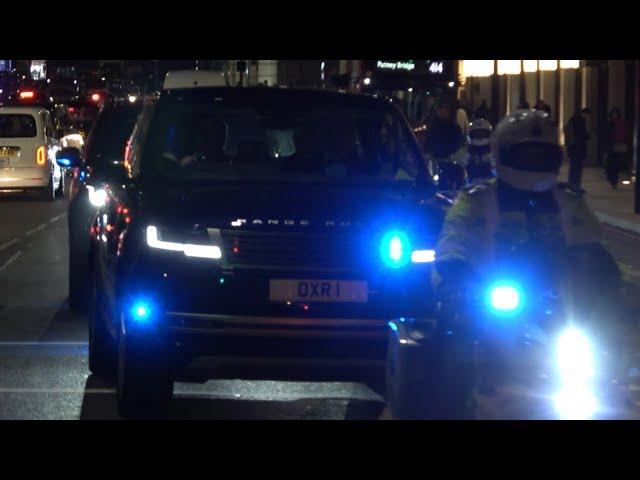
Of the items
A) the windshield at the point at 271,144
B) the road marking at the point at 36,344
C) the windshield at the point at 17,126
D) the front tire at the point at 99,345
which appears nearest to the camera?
the windshield at the point at 271,144

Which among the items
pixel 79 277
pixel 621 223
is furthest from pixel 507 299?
pixel 621 223

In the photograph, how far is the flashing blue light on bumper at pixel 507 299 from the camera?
5.14m

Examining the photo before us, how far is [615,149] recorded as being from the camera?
3077 centimetres

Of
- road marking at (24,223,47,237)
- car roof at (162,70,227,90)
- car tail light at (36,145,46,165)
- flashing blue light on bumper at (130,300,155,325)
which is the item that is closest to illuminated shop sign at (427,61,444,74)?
car roof at (162,70,227,90)

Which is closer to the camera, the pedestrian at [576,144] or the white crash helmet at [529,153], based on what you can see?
the white crash helmet at [529,153]

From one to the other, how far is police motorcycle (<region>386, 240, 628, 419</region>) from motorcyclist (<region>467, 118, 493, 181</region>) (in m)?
15.8

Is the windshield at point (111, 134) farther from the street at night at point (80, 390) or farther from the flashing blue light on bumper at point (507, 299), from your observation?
the flashing blue light on bumper at point (507, 299)

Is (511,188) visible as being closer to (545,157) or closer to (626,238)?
(545,157)

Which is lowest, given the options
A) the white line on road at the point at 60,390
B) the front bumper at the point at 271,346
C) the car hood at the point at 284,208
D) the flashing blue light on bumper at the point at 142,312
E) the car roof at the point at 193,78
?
the white line on road at the point at 60,390

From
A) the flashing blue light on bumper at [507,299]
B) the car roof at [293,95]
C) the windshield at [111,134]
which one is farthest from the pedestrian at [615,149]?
the flashing blue light on bumper at [507,299]

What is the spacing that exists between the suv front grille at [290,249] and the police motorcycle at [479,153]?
43.0ft

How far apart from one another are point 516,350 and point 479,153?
17.0m

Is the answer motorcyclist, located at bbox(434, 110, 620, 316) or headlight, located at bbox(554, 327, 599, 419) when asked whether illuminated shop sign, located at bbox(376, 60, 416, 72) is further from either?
headlight, located at bbox(554, 327, 599, 419)

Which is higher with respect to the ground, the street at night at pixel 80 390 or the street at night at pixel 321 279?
the street at night at pixel 321 279
